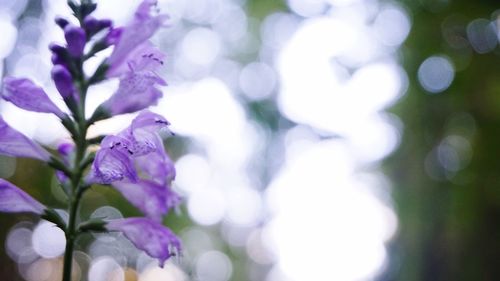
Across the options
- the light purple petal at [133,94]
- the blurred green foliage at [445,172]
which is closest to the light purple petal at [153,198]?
the light purple petal at [133,94]

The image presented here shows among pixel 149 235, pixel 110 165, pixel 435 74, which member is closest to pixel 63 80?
pixel 110 165

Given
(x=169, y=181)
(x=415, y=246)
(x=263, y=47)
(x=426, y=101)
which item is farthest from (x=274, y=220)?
(x=169, y=181)

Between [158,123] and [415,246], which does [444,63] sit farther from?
[158,123]

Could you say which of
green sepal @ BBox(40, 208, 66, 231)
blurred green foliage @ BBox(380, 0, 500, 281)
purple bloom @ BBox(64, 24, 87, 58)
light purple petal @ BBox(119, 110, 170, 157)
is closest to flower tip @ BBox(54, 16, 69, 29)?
purple bloom @ BBox(64, 24, 87, 58)

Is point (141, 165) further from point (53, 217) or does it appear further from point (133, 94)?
point (53, 217)

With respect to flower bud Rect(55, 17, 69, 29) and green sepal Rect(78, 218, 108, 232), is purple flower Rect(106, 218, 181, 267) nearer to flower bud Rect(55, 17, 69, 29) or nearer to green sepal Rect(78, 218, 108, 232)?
green sepal Rect(78, 218, 108, 232)

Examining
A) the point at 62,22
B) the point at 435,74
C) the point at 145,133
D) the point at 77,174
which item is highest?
the point at 62,22

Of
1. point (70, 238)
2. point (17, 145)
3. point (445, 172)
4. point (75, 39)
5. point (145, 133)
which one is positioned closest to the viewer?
point (70, 238)
